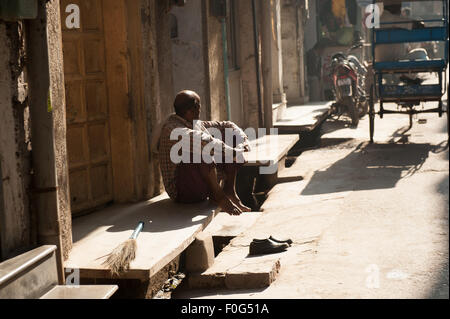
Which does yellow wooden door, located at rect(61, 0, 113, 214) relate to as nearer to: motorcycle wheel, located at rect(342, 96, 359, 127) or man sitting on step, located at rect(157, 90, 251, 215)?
man sitting on step, located at rect(157, 90, 251, 215)

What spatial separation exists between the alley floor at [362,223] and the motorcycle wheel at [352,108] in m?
2.29

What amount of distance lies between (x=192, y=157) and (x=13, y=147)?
2426 mm

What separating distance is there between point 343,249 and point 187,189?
152 centimetres

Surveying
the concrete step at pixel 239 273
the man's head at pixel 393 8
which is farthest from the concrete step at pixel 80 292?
the man's head at pixel 393 8

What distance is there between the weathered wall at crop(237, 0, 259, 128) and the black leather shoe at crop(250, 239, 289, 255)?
20.4ft

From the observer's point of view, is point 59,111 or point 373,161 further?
point 373,161

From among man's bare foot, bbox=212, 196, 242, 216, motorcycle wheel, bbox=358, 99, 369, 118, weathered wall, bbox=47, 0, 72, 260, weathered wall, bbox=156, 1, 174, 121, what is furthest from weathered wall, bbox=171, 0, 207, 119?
motorcycle wheel, bbox=358, 99, 369, 118

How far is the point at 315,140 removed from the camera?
14.0m

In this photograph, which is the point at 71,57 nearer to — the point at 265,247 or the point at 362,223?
the point at 265,247

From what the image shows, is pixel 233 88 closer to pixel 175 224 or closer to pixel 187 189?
pixel 187 189

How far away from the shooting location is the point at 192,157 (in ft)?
22.4

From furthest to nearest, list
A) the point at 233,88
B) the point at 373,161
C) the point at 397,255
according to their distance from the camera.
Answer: the point at 233,88, the point at 373,161, the point at 397,255

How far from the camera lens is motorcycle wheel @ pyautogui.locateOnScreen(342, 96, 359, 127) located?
594 inches
